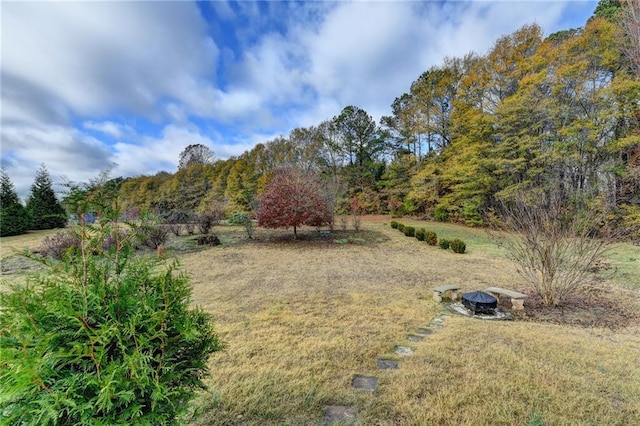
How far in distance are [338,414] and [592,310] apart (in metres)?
5.22

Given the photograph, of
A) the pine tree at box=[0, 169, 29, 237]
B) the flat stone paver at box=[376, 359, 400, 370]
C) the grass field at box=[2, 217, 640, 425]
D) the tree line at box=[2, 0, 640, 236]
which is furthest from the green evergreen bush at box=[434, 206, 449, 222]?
the pine tree at box=[0, 169, 29, 237]

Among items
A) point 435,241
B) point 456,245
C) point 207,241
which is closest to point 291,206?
point 207,241

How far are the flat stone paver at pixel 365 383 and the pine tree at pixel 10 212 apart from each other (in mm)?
17269

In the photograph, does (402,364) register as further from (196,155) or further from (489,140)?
(196,155)

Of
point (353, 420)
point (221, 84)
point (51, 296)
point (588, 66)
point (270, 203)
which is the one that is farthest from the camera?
point (588, 66)

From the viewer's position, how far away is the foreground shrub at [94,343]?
1.02m

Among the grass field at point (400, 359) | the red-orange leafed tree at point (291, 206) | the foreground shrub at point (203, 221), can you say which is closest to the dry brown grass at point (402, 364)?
the grass field at point (400, 359)

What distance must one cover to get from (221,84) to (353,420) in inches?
292

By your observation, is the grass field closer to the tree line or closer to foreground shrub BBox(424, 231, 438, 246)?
the tree line

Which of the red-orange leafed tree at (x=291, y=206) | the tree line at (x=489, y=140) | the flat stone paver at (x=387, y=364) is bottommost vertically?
the flat stone paver at (x=387, y=364)

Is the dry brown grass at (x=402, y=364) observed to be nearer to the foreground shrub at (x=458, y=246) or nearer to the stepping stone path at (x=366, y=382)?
the stepping stone path at (x=366, y=382)

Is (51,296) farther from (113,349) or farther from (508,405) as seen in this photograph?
(508,405)

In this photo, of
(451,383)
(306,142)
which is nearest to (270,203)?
(451,383)

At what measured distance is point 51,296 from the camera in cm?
117
